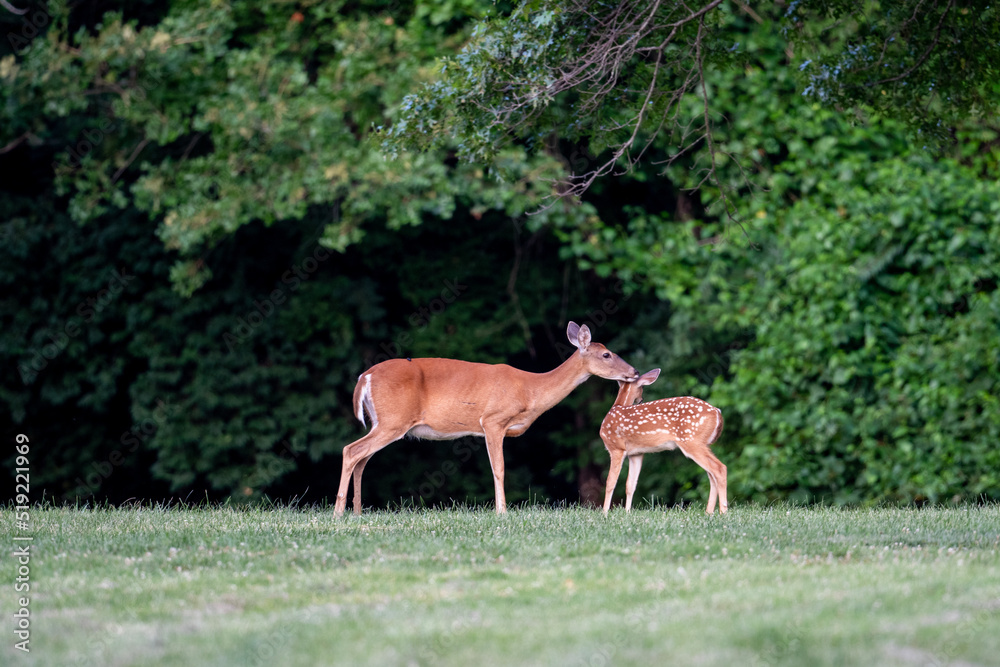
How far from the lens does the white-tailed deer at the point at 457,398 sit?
30.1ft

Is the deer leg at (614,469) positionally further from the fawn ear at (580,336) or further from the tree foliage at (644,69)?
the tree foliage at (644,69)

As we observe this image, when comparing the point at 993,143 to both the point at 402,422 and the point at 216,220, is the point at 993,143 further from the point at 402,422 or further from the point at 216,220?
the point at 216,220

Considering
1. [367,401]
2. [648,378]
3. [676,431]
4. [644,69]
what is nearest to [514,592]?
[676,431]

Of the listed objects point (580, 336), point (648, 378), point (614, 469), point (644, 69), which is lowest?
point (614, 469)

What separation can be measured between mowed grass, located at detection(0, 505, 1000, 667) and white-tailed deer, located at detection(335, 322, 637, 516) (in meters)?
1.46

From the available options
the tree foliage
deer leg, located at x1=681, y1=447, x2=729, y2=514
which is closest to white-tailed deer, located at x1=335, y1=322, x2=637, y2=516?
deer leg, located at x1=681, y1=447, x2=729, y2=514

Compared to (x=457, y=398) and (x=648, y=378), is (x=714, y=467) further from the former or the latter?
(x=457, y=398)

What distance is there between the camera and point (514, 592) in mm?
5016

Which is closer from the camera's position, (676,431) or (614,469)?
(676,431)

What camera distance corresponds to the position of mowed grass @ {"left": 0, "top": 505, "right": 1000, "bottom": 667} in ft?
13.1

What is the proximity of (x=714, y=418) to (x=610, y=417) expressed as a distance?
859 mm

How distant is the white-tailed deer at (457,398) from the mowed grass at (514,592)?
4.80 feet

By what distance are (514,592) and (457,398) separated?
4.37 meters

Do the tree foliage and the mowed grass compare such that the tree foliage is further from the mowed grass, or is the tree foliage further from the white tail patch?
the mowed grass
